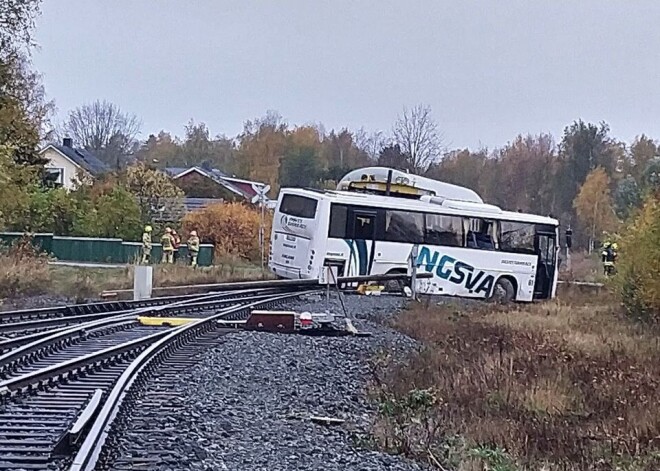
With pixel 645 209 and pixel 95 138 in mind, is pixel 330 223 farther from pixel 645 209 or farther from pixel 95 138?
pixel 95 138

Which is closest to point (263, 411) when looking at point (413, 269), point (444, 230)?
point (413, 269)

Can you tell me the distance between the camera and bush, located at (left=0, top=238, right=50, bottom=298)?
27011mm

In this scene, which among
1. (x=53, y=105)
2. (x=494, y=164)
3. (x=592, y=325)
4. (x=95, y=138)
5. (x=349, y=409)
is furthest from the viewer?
(x=95, y=138)

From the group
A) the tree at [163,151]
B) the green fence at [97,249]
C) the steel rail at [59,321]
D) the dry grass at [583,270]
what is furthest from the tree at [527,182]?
the steel rail at [59,321]

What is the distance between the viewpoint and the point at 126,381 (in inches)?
448

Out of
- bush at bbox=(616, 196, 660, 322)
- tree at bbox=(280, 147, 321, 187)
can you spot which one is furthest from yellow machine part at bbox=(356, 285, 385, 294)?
tree at bbox=(280, 147, 321, 187)

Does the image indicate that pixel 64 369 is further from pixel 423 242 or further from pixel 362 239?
pixel 423 242

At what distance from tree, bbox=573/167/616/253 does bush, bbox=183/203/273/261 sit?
39.1 meters

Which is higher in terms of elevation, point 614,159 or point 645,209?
point 614,159

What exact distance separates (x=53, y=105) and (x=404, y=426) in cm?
7399

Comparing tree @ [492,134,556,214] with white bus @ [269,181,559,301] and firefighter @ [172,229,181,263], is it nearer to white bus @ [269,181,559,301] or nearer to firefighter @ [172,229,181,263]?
firefighter @ [172,229,181,263]

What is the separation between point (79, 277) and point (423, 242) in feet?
34.4

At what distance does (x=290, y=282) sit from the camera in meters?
30.5

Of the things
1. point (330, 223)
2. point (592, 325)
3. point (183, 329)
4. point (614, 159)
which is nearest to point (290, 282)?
point (330, 223)
